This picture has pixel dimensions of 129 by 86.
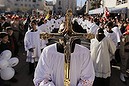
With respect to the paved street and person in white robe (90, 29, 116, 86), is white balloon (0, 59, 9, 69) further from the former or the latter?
person in white robe (90, 29, 116, 86)

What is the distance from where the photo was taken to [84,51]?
2.84 metres

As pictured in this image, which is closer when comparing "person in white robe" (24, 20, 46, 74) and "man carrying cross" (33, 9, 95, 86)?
"man carrying cross" (33, 9, 95, 86)

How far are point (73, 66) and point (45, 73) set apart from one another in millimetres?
338

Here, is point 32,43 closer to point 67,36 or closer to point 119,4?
point 67,36

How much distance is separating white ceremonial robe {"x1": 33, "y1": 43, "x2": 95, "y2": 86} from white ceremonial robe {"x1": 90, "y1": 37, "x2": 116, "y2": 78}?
2.84 meters

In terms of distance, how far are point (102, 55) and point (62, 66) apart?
2.98m

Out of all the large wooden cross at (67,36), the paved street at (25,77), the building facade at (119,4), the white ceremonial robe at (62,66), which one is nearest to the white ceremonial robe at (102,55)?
the paved street at (25,77)

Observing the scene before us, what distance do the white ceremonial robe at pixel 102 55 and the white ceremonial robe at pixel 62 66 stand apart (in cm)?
284

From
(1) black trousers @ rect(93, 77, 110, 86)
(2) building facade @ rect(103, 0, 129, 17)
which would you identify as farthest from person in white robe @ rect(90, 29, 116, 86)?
(2) building facade @ rect(103, 0, 129, 17)

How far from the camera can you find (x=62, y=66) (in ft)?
9.28

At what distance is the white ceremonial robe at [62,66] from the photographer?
2805mm

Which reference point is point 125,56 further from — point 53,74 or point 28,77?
point 53,74

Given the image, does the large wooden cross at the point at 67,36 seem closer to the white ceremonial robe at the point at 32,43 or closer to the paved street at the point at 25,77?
the paved street at the point at 25,77

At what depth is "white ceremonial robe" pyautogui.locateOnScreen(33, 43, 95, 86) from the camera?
2.80 meters
